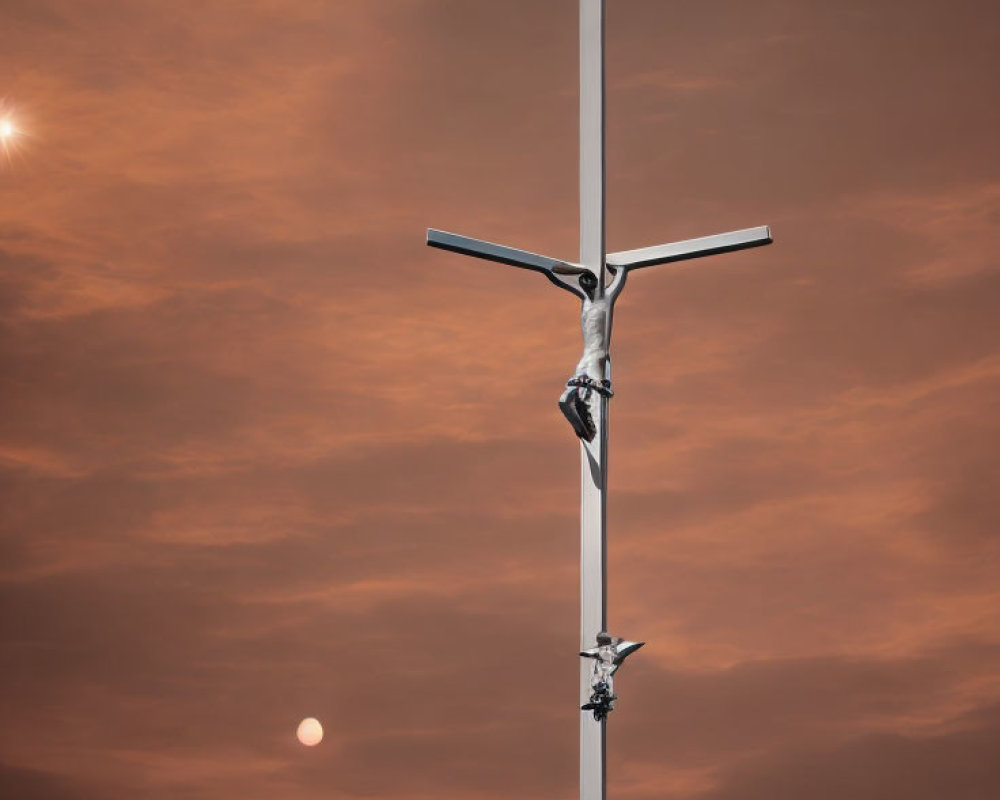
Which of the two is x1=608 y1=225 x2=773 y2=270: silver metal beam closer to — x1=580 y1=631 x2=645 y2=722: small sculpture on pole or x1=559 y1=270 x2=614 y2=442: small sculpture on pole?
x1=559 y1=270 x2=614 y2=442: small sculpture on pole

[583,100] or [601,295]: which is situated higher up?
[583,100]

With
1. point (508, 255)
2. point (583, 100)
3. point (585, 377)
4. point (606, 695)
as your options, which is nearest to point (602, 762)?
point (606, 695)

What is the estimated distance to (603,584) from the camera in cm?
1152

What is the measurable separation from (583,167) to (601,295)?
A: 0.77 m

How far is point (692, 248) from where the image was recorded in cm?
1184

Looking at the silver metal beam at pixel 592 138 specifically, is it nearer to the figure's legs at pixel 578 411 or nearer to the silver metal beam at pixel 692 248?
the silver metal beam at pixel 692 248

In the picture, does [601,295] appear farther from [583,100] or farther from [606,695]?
[606,695]

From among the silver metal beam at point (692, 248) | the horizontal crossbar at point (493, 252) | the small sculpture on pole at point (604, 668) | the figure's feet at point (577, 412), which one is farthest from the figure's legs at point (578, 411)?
the small sculpture on pole at point (604, 668)

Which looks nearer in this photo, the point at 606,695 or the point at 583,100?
the point at 606,695

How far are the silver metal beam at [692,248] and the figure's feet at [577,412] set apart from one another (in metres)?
0.87

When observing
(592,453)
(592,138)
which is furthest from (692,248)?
(592,453)

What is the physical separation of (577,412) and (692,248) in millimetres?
1148

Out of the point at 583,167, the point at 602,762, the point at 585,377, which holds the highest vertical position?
the point at 583,167

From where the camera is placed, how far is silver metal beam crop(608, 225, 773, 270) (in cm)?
1173
